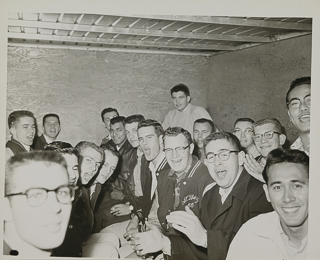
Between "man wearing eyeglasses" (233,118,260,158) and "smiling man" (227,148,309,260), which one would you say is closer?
"smiling man" (227,148,309,260)

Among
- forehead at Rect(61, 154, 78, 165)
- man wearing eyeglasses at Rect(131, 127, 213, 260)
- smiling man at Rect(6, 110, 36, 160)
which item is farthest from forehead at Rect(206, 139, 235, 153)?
smiling man at Rect(6, 110, 36, 160)

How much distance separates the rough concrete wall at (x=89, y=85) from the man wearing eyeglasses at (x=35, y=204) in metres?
0.22

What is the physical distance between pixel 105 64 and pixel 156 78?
14.1 inches

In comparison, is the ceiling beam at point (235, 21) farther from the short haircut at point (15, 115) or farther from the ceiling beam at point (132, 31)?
the short haircut at point (15, 115)

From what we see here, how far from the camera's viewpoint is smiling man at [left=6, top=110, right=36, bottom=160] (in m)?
2.82

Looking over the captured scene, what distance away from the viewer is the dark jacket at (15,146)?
2.81 meters

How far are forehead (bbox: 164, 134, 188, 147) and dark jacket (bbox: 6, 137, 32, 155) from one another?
37.2 inches

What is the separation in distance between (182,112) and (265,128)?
0.57m

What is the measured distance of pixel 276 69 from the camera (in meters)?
2.86

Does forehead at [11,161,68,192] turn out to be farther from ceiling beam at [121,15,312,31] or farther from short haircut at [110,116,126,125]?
ceiling beam at [121,15,312,31]

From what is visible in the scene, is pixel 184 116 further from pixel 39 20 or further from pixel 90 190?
pixel 39 20

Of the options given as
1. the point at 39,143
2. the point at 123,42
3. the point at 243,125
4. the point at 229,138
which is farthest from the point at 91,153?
the point at 243,125

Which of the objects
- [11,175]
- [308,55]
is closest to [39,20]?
[11,175]

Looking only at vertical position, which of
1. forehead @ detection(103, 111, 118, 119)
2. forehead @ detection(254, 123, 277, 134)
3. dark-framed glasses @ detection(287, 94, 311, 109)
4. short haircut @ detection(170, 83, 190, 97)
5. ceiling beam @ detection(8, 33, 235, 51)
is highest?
ceiling beam @ detection(8, 33, 235, 51)
